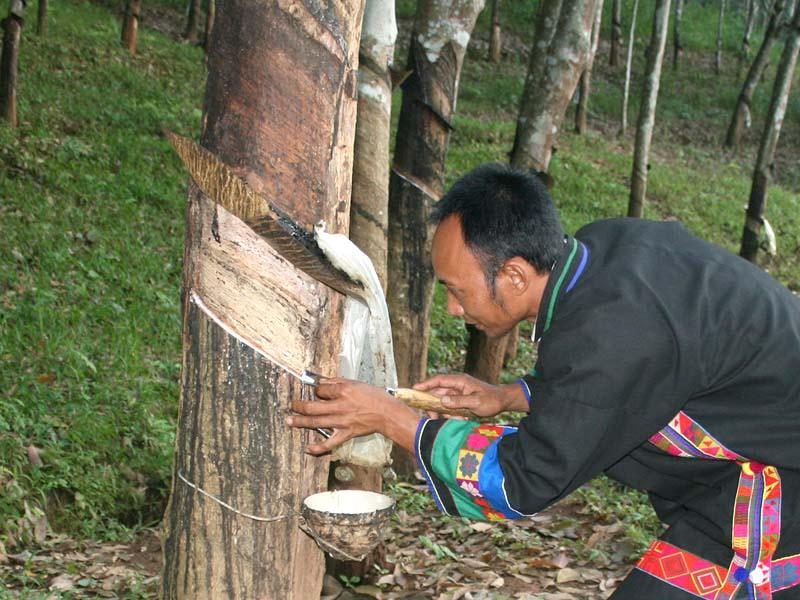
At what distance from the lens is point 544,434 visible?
87.8 inches

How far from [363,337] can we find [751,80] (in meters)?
14.1

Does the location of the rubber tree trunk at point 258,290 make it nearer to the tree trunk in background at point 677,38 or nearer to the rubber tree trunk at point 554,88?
the rubber tree trunk at point 554,88

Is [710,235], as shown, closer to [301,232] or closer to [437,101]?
[437,101]

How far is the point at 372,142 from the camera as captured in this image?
429cm

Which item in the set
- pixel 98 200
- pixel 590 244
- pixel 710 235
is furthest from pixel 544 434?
pixel 710 235

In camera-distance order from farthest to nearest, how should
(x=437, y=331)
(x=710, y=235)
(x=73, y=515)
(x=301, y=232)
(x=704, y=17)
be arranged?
(x=704, y=17)
(x=710, y=235)
(x=437, y=331)
(x=73, y=515)
(x=301, y=232)

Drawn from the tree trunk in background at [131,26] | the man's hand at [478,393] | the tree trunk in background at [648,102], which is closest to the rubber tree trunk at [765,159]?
the tree trunk in background at [648,102]

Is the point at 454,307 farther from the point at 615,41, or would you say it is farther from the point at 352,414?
the point at 615,41

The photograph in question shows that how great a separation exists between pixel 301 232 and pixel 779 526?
154 cm

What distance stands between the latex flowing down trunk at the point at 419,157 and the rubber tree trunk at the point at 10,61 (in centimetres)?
618

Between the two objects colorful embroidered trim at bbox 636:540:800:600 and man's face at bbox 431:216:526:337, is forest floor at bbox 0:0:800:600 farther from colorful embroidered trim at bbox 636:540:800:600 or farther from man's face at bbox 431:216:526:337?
man's face at bbox 431:216:526:337

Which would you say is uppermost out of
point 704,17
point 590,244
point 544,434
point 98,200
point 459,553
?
point 704,17

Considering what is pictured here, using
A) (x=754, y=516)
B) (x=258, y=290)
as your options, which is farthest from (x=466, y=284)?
(x=754, y=516)

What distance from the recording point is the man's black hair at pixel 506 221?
93.2 inches
